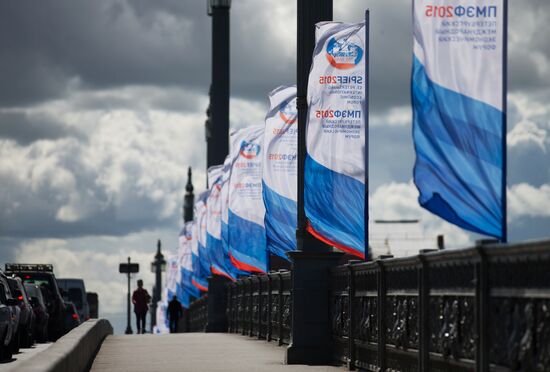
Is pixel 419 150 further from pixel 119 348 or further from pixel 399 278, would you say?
pixel 119 348

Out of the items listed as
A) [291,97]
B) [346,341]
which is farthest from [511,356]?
[291,97]

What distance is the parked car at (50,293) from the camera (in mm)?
36812

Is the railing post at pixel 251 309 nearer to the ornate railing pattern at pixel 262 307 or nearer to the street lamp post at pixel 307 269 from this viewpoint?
the ornate railing pattern at pixel 262 307

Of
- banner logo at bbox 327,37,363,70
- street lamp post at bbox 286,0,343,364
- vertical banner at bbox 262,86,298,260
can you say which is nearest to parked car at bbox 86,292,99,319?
vertical banner at bbox 262,86,298,260

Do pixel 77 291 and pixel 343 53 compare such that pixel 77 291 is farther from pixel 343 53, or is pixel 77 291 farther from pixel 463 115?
pixel 463 115

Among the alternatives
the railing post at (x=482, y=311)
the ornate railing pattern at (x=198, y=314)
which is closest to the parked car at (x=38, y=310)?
the ornate railing pattern at (x=198, y=314)

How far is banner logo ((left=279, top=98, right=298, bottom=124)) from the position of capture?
88.4 ft

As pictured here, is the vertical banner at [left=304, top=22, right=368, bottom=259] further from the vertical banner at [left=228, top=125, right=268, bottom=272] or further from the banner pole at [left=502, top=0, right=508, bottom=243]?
the vertical banner at [left=228, top=125, right=268, bottom=272]

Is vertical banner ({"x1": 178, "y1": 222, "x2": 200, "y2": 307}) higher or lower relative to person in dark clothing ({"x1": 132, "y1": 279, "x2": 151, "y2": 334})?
higher

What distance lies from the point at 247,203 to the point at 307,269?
11468 mm

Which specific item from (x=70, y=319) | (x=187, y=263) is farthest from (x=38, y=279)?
(x=187, y=263)

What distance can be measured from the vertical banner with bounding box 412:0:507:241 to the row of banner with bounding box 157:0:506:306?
10mm

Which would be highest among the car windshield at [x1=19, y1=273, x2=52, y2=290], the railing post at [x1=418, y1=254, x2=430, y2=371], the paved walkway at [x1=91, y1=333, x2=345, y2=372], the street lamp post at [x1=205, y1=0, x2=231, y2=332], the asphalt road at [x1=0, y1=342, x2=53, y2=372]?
the street lamp post at [x1=205, y1=0, x2=231, y2=332]

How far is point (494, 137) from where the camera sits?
14297mm
